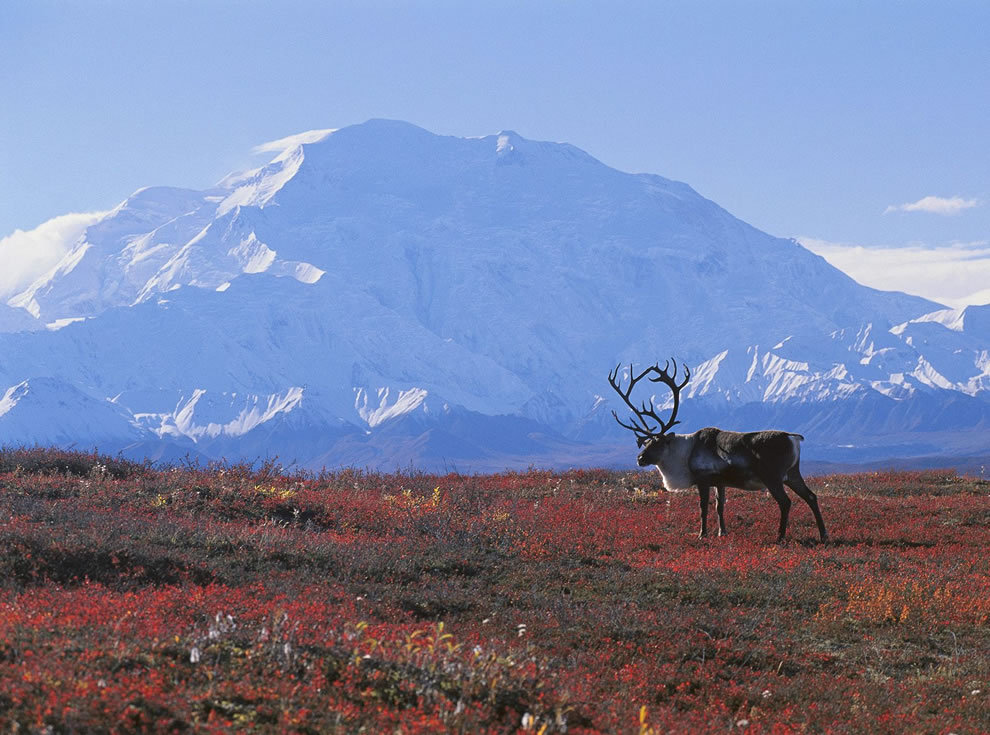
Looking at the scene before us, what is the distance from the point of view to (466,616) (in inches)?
469

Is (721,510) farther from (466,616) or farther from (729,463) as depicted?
(466,616)

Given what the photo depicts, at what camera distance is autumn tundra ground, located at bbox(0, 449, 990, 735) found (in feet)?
24.8

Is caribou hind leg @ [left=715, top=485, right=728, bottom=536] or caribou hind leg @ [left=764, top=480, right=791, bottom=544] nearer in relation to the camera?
caribou hind leg @ [left=764, top=480, right=791, bottom=544]

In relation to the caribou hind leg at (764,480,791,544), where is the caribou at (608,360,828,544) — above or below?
above

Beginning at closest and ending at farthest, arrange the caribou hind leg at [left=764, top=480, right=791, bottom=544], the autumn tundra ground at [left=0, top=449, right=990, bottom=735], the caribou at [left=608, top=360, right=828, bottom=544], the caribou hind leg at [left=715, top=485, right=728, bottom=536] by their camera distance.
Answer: the autumn tundra ground at [left=0, top=449, right=990, bottom=735] → the caribou hind leg at [left=764, top=480, right=791, bottom=544] → the caribou at [left=608, top=360, right=828, bottom=544] → the caribou hind leg at [left=715, top=485, right=728, bottom=536]

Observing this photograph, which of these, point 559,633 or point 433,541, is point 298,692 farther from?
point 433,541

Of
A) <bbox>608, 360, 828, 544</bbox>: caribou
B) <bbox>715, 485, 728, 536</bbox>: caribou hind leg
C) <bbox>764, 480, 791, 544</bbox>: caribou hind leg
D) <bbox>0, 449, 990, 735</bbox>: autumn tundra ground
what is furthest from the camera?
<bbox>715, 485, 728, 536</bbox>: caribou hind leg

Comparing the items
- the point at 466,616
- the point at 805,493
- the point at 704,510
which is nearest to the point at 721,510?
the point at 704,510

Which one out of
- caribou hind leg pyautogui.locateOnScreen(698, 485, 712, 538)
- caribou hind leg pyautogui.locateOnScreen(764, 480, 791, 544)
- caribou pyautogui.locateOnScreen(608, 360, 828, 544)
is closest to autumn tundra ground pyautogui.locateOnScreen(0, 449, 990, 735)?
caribou hind leg pyautogui.locateOnScreen(764, 480, 791, 544)

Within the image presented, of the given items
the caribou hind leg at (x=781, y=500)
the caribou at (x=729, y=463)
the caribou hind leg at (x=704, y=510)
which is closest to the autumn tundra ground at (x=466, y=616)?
the caribou hind leg at (x=781, y=500)

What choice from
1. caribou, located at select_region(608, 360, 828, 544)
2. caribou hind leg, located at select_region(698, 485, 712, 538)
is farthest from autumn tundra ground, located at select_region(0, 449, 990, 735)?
caribou, located at select_region(608, 360, 828, 544)

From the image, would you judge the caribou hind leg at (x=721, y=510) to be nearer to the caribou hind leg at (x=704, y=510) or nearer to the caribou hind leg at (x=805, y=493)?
the caribou hind leg at (x=704, y=510)

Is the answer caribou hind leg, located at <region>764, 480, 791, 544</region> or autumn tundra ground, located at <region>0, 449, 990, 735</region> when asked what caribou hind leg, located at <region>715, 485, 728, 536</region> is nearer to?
autumn tundra ground, located at <region>0, 449, 990, 735</region>

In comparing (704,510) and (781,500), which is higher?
(781,500)
